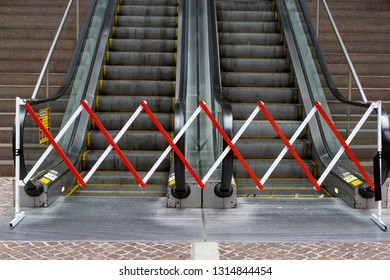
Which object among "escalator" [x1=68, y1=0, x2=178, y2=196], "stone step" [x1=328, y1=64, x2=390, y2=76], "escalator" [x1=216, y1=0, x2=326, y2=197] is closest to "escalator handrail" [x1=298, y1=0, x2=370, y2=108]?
"escalator" [x1=216, y1=0, x2=326, y2=197]

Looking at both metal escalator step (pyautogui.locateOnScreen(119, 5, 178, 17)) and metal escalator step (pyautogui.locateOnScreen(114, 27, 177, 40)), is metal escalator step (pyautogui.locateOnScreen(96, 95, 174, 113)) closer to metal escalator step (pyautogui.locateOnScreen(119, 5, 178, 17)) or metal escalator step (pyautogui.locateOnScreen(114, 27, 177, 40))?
metal escalator step (pyautogui.locateOnScreen(114, 27, 177, 40))

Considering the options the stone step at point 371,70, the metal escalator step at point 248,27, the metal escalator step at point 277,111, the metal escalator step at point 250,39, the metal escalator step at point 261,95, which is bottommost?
the metal escalator step at point 277,111

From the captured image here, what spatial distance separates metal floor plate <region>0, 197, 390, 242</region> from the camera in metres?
5.54

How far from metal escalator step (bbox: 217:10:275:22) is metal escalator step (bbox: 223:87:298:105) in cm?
253

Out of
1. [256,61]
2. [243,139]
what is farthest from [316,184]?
[256,61]

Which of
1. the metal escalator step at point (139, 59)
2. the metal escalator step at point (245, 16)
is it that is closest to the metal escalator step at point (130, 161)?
the metal escalator step at point (139, 59)

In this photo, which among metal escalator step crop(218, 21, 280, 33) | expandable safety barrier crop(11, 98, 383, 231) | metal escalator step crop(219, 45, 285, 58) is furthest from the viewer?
metal escalator step crop(218, 21, 280, 33)

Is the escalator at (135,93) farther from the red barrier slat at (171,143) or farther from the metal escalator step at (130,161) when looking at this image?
the red barrier slat at (171,143)

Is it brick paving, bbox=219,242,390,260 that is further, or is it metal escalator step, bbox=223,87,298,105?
metal escalator step, bbox=223,87,298,105

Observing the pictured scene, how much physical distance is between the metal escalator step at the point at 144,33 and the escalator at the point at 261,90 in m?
0.97

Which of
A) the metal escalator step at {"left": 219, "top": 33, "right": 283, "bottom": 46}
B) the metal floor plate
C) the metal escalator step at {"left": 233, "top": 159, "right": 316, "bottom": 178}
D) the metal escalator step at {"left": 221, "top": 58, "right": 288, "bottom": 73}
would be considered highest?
the metal escalator step at {"left": 219, "top": 33, "right": 283, "bottom": 46}

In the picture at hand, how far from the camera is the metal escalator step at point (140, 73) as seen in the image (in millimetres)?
9734

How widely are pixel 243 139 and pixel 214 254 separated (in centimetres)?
370

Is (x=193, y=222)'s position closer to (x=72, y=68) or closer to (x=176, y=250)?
(x=176, y=250)
